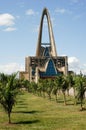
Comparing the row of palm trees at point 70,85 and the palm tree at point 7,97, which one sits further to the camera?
the row of palm trees at point 70,85

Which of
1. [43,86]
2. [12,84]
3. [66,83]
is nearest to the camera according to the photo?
[12,84]

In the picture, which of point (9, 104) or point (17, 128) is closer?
point (17, 128)

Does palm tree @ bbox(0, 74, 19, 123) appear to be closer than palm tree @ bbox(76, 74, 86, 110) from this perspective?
Yes

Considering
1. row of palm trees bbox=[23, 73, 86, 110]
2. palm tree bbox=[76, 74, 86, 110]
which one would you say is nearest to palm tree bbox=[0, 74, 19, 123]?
row of palm trees bbox=[23, 73, 86, 110]

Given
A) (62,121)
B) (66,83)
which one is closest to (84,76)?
(66,83)

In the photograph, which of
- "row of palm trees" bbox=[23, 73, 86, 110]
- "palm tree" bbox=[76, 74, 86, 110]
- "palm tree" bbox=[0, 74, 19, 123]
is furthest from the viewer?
"row of palm trees" bbox=[23, 73, 86, 110]

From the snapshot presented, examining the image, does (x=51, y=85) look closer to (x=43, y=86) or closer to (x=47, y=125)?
(x=43, y=86)

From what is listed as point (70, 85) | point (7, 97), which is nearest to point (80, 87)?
point (7, 97)

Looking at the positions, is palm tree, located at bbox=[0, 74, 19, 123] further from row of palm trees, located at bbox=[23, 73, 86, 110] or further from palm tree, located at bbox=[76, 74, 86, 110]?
palm tree, located at bbox=[76, 74, 86, 110]

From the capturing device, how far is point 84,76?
7369 cm

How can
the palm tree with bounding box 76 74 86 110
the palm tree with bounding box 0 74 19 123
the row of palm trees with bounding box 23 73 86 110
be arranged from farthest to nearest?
the row of palm trees with bounding box 23 73 86 110, the palm tree with bounding box 76 74 86 110, the palm tree with bounding box 0 74 19 123

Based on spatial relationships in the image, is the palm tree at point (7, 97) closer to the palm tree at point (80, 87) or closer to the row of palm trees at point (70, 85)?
the row of palm trees at point (70, 85)

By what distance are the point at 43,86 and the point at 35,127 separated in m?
77.2

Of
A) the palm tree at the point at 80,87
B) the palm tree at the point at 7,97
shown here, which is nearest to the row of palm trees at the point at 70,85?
the palm tree at the point at 80,87
